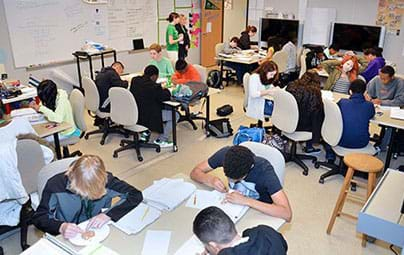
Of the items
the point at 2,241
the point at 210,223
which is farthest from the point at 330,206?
the point at 2,241

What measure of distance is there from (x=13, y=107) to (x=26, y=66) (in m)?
1.46

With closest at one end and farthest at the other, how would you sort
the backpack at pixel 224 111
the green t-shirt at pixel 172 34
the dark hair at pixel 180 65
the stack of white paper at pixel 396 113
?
the stack of white paper at pixel 396 113
the dark hair at pixel 180 65
the backpack at pixel 224 111
the green t-shirt at pixel 172 34

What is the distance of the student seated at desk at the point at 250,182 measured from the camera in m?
2.13

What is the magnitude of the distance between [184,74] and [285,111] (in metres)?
1.71

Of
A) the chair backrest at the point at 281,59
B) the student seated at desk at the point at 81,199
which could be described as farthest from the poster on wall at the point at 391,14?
the student seated at desk at the point at 81,199

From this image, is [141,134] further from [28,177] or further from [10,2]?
[10,2]

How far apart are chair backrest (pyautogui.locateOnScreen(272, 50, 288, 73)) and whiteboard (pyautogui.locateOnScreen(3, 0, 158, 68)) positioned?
2.54m

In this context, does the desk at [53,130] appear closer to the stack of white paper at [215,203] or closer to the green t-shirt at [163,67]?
the stack of white paper at [215,203]

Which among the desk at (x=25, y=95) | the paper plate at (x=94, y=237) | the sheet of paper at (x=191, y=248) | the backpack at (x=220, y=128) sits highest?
the desk at (x=25, y=95)

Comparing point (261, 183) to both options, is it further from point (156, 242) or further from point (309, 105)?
point (309, 105)

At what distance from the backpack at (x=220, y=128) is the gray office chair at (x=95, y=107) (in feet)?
4.06

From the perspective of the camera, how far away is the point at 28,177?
2717 mm

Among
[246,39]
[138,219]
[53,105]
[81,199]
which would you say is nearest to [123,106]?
[53,105]

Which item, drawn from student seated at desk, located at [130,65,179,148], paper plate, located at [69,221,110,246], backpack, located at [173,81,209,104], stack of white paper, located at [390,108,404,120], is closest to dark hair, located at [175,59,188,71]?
backpack, located at [173,81,209,104]
